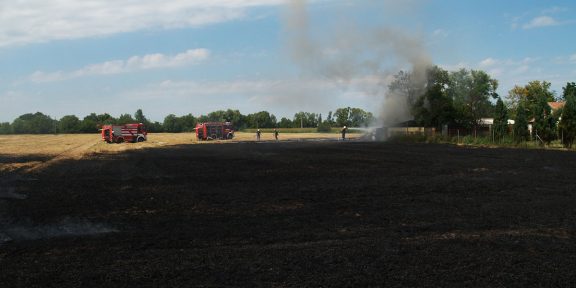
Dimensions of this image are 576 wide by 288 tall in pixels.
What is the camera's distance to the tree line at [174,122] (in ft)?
325

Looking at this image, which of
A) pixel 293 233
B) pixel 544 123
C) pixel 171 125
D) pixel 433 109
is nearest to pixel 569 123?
pixel 544 123

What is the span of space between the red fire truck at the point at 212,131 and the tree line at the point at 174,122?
18.3 metres

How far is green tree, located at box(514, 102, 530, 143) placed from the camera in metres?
36.2

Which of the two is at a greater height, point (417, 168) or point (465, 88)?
point (465, 88)

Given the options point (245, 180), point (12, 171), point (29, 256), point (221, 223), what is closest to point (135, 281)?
point (29, 256)

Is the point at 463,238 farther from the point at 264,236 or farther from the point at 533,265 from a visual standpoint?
the point at 264,236

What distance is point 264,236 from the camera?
7559mm

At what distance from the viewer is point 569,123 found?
108ft

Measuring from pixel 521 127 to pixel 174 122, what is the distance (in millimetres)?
90727

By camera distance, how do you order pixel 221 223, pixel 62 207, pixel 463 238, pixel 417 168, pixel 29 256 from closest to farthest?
pixel 29 256 → pixel 463 238 → pixel 221 223 → pixel 62 207 → pixel 417 168

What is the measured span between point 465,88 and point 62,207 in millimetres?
82431

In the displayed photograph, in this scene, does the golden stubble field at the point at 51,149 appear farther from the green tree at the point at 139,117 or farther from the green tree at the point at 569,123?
the green tree at the point at 139,117

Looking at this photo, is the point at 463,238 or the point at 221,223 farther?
the point at 221,223

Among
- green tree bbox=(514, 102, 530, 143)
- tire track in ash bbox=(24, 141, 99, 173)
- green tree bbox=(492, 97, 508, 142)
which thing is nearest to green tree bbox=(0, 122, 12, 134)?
tire track in ash bbox=(24, 141, 99, 173)
